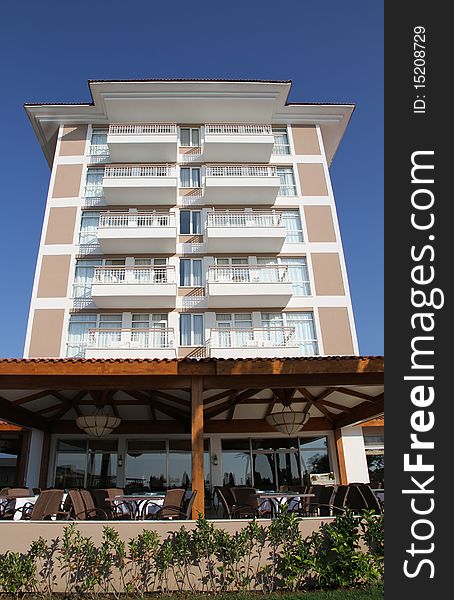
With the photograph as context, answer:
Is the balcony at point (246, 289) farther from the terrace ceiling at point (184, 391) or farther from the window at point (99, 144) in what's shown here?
the window at point (99, 144)

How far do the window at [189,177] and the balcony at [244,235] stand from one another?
2458 millimetres

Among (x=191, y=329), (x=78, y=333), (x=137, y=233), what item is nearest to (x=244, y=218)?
(x=137, y=233)

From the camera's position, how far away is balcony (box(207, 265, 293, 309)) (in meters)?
20.6

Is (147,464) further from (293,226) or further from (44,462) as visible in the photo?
(293,226)

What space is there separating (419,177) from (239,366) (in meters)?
5.24

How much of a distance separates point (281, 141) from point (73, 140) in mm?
10754

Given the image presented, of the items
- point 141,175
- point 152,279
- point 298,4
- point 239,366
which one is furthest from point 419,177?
point 141,175

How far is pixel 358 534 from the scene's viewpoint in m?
7.02

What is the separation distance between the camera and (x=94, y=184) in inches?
928

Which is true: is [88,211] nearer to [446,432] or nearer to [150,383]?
[150,383]

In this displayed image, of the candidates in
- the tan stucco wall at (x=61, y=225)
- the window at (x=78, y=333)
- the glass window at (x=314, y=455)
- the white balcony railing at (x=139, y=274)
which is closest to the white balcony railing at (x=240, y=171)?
the white balcony railing at (x=139, y=274)

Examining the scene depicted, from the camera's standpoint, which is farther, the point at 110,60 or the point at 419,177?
the point at 110,60

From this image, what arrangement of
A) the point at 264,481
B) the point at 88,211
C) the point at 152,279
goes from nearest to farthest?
the point at 264,481 < the point at 152,279 < the point at 88,211

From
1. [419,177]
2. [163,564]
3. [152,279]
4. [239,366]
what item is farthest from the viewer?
[152,279]
